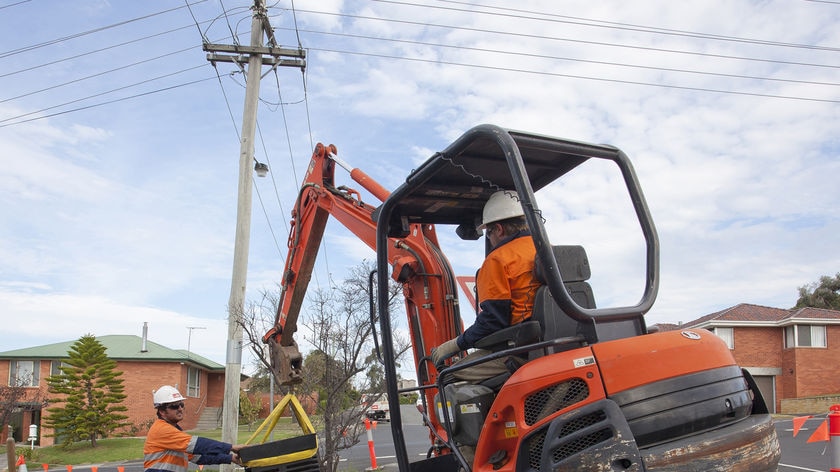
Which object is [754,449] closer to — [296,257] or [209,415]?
[296,257]

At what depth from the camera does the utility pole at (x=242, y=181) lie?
1291cm

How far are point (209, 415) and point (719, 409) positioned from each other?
46756mm

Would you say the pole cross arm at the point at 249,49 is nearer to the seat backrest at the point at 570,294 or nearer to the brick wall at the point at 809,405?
the seat backrest at the point at 570,294

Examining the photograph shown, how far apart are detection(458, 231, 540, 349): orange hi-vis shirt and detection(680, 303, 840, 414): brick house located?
33942 mm

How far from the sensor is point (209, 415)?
4597 centimetres

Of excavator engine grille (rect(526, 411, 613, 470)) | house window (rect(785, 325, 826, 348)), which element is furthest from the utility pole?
house window (rect(785, 325, 826, 348))

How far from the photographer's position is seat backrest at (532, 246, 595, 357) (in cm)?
346

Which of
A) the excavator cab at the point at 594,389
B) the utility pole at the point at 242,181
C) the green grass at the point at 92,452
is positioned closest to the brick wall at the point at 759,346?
the green grass at the point at 92,452

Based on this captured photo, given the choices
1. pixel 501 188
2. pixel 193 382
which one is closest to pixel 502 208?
pixel 501 188

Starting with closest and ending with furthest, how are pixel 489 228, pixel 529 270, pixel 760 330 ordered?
pixel 529 270, pixel 489 228, pixel 760 330

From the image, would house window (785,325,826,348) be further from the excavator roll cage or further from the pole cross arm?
the excavator roll cage

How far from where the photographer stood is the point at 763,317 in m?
38.0

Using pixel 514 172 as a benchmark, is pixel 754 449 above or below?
below

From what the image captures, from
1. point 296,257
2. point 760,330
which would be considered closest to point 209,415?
point 760,330
